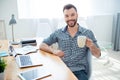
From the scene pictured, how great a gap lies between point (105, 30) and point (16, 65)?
2.93 m

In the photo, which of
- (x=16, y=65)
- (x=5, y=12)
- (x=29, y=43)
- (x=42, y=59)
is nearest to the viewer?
(x=16, y=65)

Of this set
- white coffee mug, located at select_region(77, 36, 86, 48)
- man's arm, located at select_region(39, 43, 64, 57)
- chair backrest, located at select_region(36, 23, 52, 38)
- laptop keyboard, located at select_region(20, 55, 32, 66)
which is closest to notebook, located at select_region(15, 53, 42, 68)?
laptop keyboard, located at select_region(20, 55, 32, 66)

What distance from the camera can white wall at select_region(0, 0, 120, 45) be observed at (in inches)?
144

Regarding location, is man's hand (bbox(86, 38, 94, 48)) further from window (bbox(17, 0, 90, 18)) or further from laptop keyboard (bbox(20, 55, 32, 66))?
window (bbox(17, 0, 90, 18))

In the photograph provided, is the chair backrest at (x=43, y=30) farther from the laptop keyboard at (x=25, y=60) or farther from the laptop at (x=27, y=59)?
the laptop keyboard at (x=25, y=60)

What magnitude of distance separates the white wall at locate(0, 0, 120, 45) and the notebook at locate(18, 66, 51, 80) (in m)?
2.36

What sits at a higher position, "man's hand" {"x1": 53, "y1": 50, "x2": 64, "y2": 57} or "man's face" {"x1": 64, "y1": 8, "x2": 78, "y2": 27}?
"man's face" {"x1": 64, "y1": 8, "x2": 78, "y2": 27}

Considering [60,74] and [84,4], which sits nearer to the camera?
[60,74]

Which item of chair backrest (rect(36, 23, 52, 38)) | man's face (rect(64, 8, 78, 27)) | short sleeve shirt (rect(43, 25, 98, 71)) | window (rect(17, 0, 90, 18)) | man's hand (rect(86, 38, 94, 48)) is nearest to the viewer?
man's hand (rect(86, 38, 94, 48))

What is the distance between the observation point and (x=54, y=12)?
3.76 meters

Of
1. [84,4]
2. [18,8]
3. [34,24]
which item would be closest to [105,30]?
[84,4]

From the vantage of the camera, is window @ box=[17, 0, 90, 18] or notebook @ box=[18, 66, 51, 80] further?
window @ box=[17, 0, 90, 18]

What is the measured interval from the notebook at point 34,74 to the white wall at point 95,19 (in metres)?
2.36

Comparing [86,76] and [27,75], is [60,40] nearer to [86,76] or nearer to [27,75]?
[86,76]
